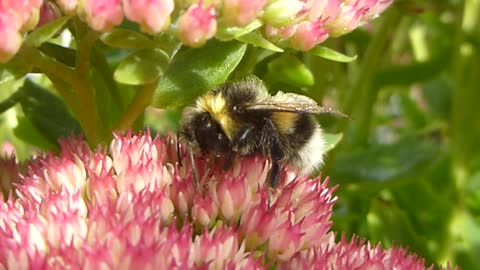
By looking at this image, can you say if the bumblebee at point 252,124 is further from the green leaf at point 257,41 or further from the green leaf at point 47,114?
the green leaf at point 47,114

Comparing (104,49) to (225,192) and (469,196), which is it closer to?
(225,192)

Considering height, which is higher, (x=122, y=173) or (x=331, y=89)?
(x=122, y=173)

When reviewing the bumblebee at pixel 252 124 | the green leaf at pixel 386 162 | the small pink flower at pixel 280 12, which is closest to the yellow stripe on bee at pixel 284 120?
the bumblebee at pixel 252 124

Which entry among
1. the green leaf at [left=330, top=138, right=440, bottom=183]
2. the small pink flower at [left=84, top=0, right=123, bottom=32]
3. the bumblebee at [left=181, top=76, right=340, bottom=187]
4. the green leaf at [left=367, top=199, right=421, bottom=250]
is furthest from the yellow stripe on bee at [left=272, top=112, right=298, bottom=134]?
the green leaf at [left=330, top=138, right=440, bottom=183]

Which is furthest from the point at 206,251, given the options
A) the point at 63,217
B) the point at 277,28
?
the point at 277,28

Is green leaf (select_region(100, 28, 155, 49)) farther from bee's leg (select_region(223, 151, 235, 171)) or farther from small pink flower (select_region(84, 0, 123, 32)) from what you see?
bee's leg (select_region(223, 151, 235, 171))

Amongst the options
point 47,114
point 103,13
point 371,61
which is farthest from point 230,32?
point 371,61
